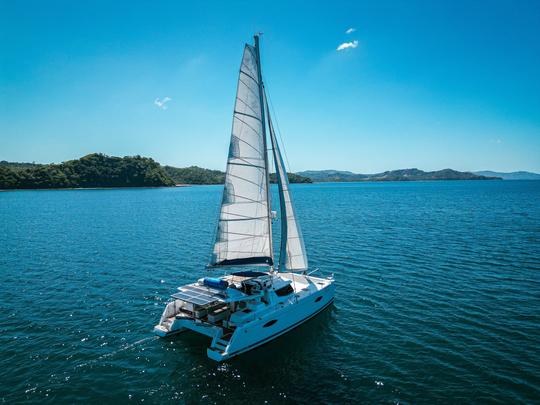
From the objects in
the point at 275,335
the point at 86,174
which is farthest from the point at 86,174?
the point at 275,335

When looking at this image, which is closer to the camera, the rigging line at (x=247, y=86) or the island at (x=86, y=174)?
the rigging line at (x=247, y=86)

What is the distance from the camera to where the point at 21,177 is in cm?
15788

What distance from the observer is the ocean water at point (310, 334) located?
15195 millimetres

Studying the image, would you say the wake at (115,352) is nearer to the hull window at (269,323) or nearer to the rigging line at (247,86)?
the hull window at (269,323)

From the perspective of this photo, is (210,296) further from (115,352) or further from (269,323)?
(115,352)

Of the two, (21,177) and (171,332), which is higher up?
(21,177)

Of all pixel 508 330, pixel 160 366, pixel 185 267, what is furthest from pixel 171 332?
pixel 508 330

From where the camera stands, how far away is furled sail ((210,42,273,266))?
20.1 metres

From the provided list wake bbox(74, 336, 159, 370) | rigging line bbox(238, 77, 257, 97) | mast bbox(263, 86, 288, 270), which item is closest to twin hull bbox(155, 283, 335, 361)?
wake bbox(74, 336, 159, 370)

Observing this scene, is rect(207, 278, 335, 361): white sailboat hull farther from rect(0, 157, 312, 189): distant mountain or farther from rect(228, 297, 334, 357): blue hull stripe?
rect(0, 157, 312, 189): distant mountain

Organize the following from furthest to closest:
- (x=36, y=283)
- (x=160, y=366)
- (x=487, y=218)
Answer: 1. (x=487, y=218)
2. (x=36, y=283)
3. (x=160, y=366)

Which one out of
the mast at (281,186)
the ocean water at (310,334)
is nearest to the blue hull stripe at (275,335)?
the ocean water at (310,334)

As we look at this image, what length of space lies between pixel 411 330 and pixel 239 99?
57.8 feet

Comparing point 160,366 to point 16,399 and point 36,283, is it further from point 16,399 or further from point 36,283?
point 36,283
